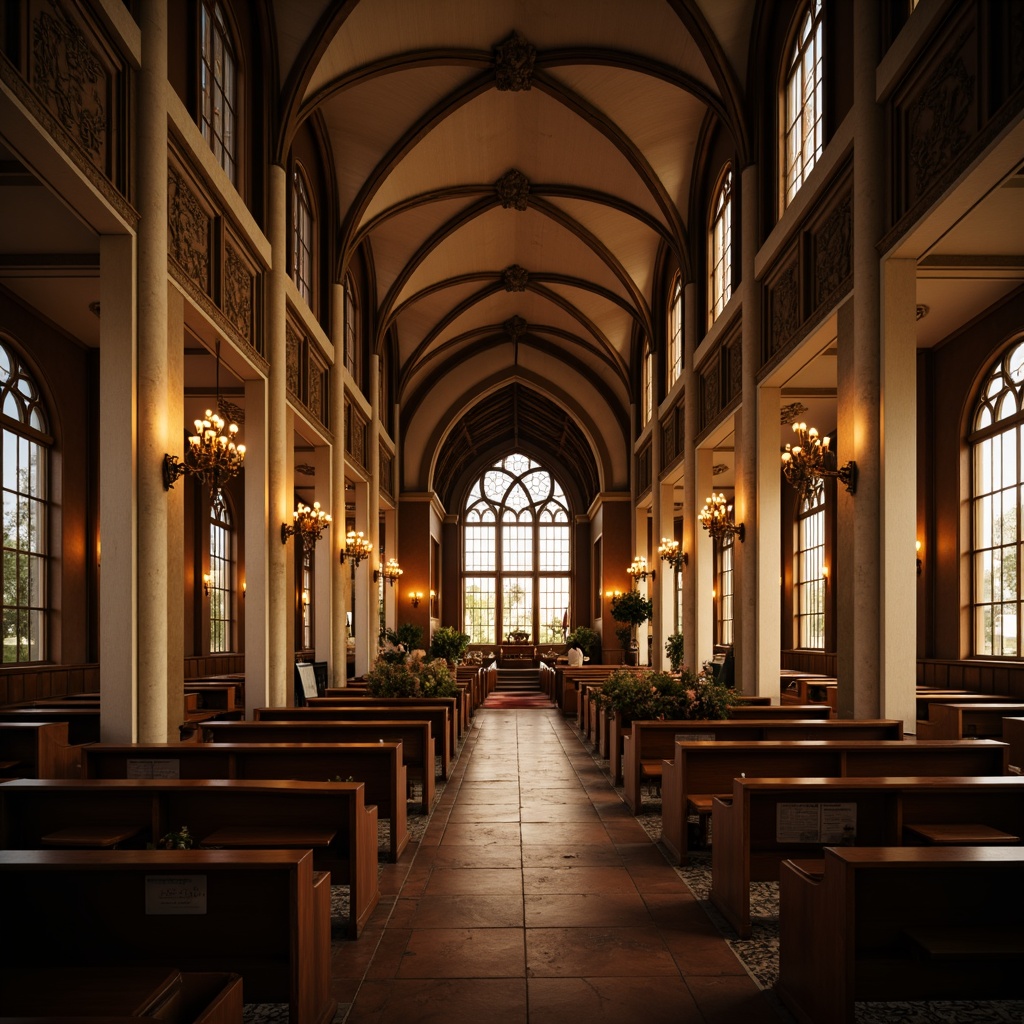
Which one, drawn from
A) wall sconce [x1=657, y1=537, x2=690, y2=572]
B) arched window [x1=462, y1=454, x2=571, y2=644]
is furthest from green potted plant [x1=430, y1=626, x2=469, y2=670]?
arched window [x1=462, y1=454, x2=571, y2=644]

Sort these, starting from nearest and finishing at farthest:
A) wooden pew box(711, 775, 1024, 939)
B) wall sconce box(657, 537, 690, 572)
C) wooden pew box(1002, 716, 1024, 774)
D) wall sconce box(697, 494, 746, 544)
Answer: wooden pew box(711, 775, 1024, 939) → wooden pew box(1002, 716, 1024, 774) → wall sconce box(697, 494, 746, 544) → wall sconce box(657, 537, 690, 572)

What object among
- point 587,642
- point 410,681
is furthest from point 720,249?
point 587,642

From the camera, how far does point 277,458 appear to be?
11.5 meters

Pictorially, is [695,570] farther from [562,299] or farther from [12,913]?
[12,913]

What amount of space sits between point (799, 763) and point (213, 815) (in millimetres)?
3688

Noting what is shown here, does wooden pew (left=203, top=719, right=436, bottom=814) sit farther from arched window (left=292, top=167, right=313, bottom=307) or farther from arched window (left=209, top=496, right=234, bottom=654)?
arched window (left=209, top=496, right=234, bottom=654)

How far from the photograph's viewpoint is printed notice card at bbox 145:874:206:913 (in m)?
3.43

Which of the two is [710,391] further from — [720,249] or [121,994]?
[121,994]

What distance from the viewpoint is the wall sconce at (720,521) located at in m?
12.5

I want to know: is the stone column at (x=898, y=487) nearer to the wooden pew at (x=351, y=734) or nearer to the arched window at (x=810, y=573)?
the wooden pew at (x=351, y=734)

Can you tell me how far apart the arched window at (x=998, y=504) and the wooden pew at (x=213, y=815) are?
933cm

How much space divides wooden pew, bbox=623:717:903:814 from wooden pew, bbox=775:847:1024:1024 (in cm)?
350

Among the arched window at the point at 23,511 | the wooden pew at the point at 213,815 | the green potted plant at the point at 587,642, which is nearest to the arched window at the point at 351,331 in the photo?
the arched window at the point at 23,511

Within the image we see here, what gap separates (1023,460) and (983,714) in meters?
3.86
